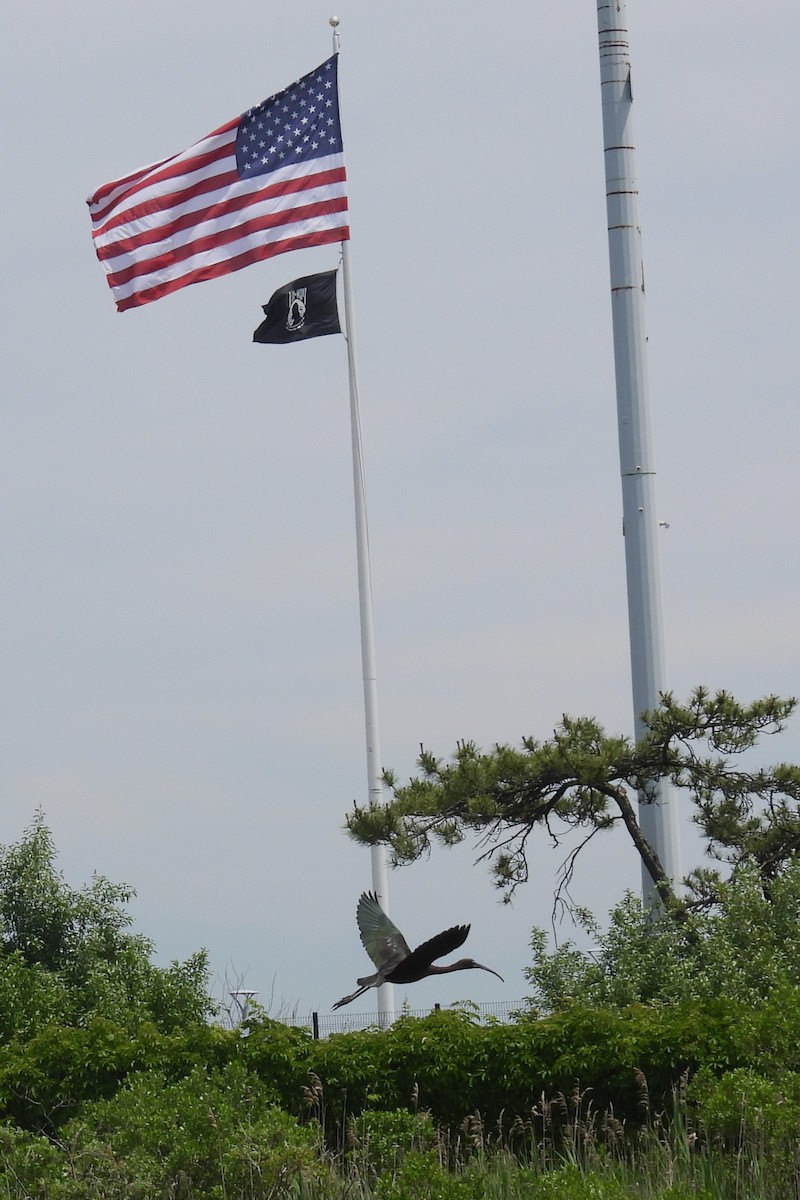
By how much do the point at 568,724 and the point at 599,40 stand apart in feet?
26.1

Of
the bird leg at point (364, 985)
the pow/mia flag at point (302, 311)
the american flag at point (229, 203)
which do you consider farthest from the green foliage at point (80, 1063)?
the american flag at point (229, 203)

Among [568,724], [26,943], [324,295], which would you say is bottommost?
[26,943]

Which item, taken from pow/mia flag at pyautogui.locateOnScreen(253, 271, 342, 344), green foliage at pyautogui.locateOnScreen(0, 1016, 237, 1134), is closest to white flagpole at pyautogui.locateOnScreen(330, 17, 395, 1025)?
pow/mia flag at pyautogui.locateOnScreen(253, 271, 342, 344)

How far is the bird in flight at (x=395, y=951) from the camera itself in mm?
12688

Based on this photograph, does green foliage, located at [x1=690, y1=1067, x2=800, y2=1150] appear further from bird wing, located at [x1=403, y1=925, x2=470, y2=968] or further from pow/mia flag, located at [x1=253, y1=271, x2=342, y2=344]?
pow/mia flag, located at [x1=253, y1=271, x2=342, y2=344]

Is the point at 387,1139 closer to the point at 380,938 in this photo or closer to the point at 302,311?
the point at 380,938

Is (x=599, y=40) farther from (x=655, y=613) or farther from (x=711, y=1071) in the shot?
(x=711, y=1071)

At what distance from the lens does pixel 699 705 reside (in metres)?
15.3

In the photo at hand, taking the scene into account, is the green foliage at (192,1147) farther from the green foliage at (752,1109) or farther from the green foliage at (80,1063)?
the green foliage at (752,1109)

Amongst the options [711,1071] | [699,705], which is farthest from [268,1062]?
[699,705]

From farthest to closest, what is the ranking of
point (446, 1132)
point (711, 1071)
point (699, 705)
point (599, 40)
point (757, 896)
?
point (599, 40) → point (699, 705) → point (757, 896) → point (446, 1132) → point (711, 1071)

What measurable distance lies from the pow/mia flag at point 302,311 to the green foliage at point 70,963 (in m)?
6.03

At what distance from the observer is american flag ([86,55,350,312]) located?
57.4 feet

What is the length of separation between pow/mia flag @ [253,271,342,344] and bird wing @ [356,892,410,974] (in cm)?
704
